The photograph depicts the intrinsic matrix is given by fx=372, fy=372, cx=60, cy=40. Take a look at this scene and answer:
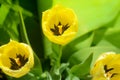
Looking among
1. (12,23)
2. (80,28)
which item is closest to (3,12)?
(12,23)

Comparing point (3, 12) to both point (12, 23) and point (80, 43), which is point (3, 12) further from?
point (80, 43)

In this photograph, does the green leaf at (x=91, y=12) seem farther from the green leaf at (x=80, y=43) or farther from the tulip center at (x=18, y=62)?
the tulip center at (x=18, y=62)

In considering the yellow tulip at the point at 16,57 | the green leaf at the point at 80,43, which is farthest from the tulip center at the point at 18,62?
the green leaf at the point at 80,43

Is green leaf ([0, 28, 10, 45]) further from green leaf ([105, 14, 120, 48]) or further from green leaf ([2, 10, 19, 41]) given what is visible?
green leaf ([105, 14, 120, 48])

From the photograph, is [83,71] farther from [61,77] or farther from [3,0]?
[3,0]

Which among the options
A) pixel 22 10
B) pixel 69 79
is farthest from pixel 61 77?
pixel 22 10

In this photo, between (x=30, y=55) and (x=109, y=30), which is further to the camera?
(x=109, y=30)
